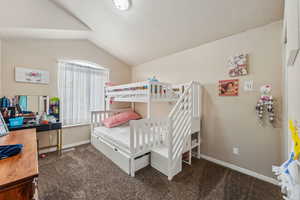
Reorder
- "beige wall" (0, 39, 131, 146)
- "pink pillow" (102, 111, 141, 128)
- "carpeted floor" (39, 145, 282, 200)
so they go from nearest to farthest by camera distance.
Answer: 1. "carpeted floor" (39, 145, 282, 200)
2. "beige wall" (0, 39, 131, 146)
3. "pink pillow" (102, 111, 141, 128)

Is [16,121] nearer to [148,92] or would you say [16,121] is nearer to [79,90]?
[79,90]

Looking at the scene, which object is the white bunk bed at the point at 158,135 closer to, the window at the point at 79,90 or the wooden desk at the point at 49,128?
the wooden desk at the point at 49,128

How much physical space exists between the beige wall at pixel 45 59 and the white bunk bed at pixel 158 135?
121cm

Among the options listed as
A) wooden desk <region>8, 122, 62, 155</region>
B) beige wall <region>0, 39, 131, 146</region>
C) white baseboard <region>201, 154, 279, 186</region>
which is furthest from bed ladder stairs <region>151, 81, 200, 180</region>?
beige wall <region>0, 39, 131, 146</region>

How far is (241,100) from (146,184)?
6.63ft

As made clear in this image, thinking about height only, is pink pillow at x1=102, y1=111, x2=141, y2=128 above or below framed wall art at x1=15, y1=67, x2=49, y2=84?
below

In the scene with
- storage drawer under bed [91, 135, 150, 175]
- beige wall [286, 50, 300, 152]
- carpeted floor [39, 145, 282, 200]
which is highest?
beige wall [286, 50, 300, 152]

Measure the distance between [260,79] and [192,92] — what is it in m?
1.02

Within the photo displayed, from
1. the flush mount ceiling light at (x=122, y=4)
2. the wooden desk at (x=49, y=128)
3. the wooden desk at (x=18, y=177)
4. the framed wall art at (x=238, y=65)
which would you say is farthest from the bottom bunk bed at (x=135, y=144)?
the flush mount ceiling light at (x=122, y=4)

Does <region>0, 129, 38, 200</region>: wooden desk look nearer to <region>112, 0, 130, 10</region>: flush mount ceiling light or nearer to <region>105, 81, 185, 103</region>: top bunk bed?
<region>105, 81, 185, 103</region>: top bunk bed

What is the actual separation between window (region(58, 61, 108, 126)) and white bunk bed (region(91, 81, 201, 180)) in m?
1.13

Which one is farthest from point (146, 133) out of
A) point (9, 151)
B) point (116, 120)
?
point (9, 151)

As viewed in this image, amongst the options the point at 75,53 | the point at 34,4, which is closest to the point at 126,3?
the point at 34,4

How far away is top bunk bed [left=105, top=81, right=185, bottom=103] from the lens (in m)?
2.22
